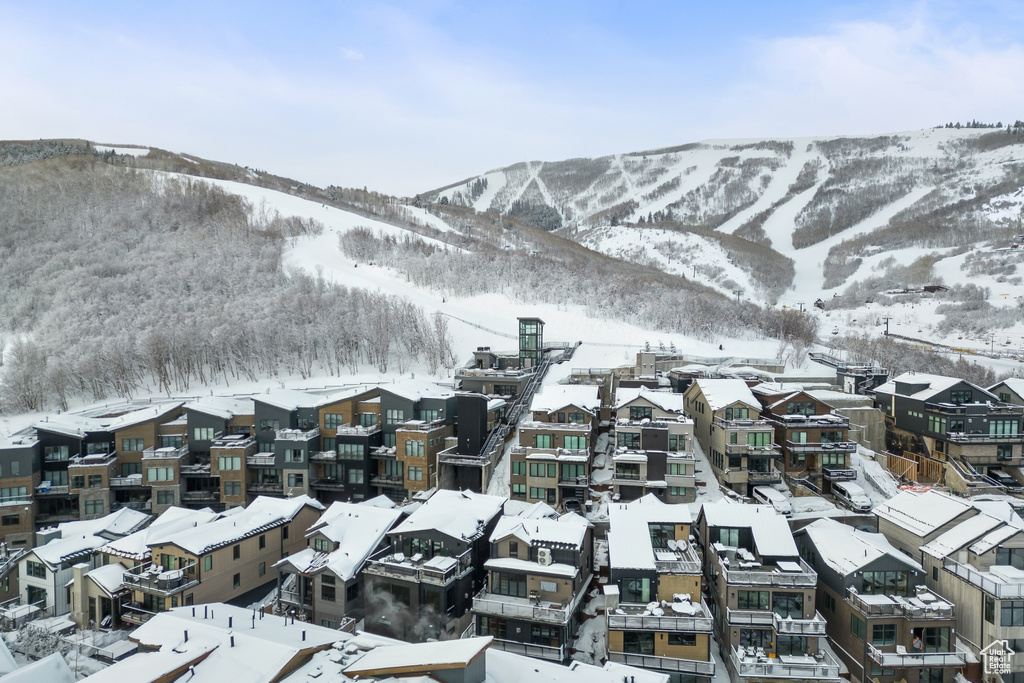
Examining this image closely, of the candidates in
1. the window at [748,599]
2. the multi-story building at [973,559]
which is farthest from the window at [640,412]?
the window at [748,599]

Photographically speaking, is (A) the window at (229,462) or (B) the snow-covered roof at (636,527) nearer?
(B) the snow-covered roof at (636,527)

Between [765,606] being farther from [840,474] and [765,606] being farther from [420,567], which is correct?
[840,474]

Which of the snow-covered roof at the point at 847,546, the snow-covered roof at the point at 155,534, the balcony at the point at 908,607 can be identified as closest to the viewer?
the balcony at the point at 908,607

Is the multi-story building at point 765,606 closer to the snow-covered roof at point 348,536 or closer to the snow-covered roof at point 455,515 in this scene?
the snow-covered roof at point 455,515

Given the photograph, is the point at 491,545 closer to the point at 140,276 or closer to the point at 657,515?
the point at 657,515

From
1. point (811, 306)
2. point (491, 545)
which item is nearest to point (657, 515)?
point (491, 545)

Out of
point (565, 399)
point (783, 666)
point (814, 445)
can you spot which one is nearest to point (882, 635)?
point (783, 666)
